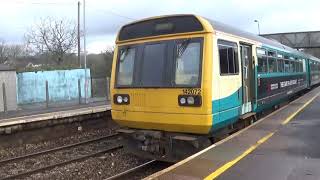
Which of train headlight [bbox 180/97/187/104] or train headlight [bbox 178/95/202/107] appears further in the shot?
train headlight [bbox 180/97/187/104]

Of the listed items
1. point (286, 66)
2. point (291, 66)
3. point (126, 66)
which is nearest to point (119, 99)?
point (126, 66)

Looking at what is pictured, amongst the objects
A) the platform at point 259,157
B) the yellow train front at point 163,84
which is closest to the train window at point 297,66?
the platform at point 259,157

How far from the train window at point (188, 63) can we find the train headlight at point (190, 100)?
268 millimetres

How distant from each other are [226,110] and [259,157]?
5.50 feet

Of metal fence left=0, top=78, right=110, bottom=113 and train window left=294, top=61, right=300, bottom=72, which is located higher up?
train window left=294, top=61, right=300, bottom=72

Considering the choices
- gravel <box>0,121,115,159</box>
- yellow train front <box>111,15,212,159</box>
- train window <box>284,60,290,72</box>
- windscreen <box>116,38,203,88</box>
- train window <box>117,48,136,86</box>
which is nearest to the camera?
Result: yellow train front <box>111,15,212,159</box>

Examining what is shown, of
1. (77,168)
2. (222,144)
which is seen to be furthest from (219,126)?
(77,168)

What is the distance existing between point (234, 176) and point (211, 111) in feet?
7.07

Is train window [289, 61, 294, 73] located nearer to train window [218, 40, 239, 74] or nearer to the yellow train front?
train window [218, 40, 239, 74]

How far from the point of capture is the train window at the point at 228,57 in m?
10.2

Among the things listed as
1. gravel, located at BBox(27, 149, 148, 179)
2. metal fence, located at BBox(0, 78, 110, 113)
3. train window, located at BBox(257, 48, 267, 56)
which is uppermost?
train window, located at BBox(257, 48, 267, 56)

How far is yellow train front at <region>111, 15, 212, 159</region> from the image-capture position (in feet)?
31.6

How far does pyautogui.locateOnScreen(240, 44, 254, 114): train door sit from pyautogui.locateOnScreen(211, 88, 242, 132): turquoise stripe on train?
46 centimetres

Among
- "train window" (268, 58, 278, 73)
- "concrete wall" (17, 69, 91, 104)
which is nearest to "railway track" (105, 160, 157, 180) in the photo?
"train window" (268, 58, 278, 73)
